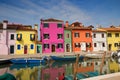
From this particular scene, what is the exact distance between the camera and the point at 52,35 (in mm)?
48000

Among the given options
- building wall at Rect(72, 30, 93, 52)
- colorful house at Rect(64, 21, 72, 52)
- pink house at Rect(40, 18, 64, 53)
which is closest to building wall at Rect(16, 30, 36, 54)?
pink house at Rect(40, 18, 64, 53)

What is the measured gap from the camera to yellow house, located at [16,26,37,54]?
145 feet

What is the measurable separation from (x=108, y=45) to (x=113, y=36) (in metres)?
3.56

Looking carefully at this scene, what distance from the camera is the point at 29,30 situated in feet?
150

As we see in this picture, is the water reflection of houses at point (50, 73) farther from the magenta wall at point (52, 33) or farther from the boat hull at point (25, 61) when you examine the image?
the magenta wall at point (52, 33)

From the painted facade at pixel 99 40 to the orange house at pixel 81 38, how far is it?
4.57ft

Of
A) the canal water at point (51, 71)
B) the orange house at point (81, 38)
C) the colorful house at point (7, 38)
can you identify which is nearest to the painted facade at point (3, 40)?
the colorful house at point (7, 38)

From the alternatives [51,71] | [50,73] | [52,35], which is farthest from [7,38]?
[50,73]

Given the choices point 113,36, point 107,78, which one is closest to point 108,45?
point 113,36

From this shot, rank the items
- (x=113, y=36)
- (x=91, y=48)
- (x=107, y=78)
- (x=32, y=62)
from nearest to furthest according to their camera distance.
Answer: (x=107, y=78), (x=32, y=62), (x=91, y=48), (x=113, y=36)

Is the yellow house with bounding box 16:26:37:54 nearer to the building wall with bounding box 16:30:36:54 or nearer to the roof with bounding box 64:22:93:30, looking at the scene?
the building wall with bounding box 16:30:36:54

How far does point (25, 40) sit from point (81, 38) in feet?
53.8

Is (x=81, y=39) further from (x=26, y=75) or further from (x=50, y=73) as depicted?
(x=26, y=75)

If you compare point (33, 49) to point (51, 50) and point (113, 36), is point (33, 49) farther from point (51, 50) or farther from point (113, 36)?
point (113, 36)
